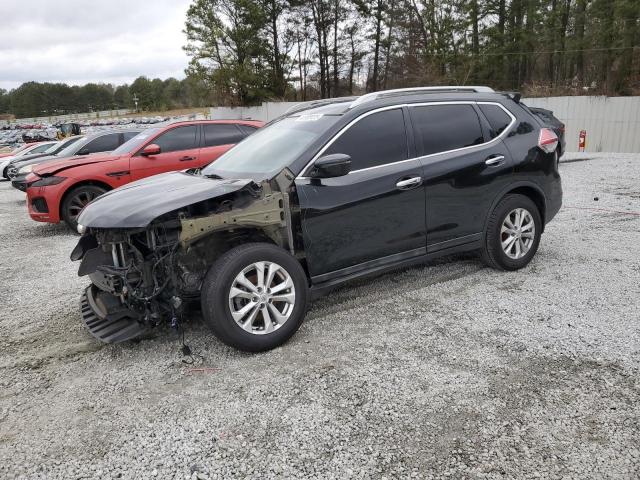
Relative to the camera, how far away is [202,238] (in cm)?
361

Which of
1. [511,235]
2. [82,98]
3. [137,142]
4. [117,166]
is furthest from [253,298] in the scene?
[82,98]

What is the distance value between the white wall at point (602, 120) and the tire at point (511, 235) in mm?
21929

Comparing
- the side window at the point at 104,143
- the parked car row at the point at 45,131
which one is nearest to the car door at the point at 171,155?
the side window at the point at 104,143

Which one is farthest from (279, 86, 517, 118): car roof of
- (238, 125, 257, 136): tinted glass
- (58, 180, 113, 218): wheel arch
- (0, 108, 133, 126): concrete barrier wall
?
(0, 108, 133, 126): concrete barrier wall

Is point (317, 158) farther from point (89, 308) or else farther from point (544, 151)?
point (544, 151)

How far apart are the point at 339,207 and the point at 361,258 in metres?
0.49

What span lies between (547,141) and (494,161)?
0.77 m

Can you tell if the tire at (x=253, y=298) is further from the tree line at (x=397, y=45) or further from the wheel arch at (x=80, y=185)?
the tree line at (x=397, y=45)

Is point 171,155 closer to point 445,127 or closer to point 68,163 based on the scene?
point 68,163

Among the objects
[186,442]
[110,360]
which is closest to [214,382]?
[186,442]

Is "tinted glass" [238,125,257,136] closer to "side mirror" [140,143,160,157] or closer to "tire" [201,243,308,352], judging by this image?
"side mirror" [140,143,160,157]

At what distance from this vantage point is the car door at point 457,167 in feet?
14.6

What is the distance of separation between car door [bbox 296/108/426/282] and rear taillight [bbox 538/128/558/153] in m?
1.58

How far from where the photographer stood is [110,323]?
3.71 m
